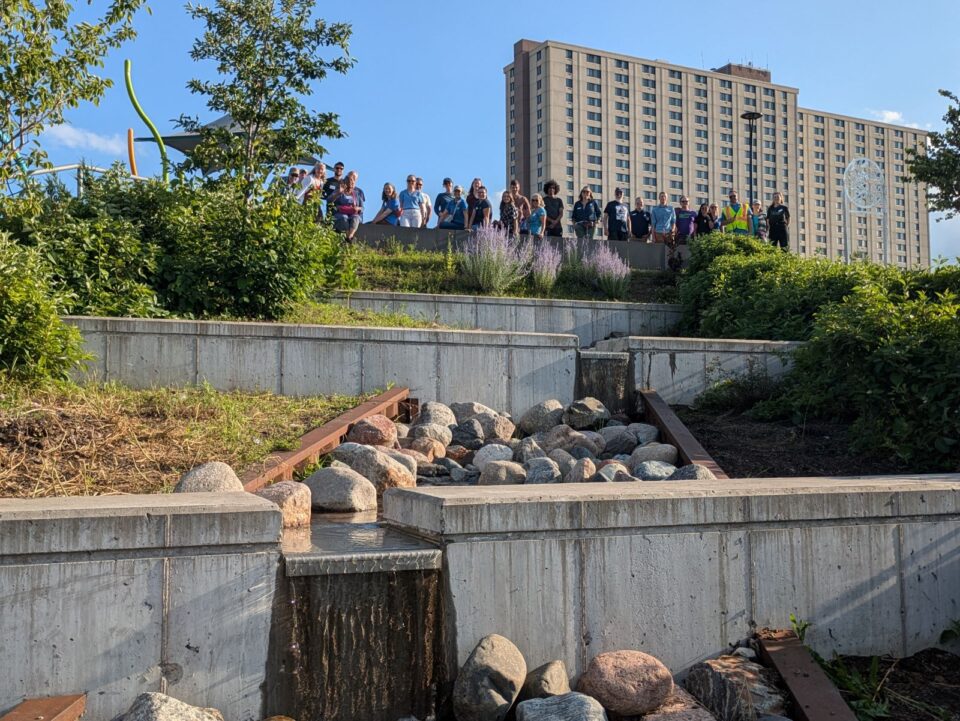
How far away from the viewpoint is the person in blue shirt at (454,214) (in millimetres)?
18531

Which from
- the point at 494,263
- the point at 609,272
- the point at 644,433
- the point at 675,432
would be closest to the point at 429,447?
the point at 644,433

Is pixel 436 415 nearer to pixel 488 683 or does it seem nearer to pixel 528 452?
pixel 528 452

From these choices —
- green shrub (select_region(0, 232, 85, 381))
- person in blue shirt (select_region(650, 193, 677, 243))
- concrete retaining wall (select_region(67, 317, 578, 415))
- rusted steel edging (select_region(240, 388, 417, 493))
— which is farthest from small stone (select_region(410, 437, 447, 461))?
person in blue shirt (select_region(650, 193, 677, 243))

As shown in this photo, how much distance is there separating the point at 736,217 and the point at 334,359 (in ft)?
41.2

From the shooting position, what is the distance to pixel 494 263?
1578 centimetres

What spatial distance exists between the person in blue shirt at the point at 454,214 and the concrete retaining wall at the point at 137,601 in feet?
48.4

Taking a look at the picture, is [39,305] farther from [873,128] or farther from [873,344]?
[873,128]

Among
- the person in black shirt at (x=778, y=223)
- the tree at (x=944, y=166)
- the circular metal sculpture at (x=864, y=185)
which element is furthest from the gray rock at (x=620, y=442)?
the circular metal sculpture at (x=864, y=185)

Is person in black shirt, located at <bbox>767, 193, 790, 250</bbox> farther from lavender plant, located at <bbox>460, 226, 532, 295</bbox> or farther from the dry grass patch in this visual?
the dry grass patch

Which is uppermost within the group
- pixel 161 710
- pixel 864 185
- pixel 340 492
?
pixel 864 185

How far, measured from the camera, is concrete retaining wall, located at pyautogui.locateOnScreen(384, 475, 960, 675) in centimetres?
436

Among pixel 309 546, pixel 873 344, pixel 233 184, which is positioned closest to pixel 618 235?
pixel 233 184

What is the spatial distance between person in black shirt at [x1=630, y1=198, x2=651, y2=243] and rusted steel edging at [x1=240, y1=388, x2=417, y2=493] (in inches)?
465

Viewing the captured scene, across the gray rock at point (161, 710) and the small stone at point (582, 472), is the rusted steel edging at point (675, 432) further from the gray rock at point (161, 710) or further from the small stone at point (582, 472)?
the gray rock at point (161, 710)
